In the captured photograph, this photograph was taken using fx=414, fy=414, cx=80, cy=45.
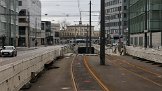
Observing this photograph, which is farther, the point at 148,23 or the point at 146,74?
the point at 148,23

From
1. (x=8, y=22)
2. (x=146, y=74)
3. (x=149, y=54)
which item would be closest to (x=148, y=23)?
(x=8, y=22)

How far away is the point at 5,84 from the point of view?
14.6 m

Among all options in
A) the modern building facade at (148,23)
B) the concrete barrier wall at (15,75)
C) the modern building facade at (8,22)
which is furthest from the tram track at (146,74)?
the modern building facade at (8,22)

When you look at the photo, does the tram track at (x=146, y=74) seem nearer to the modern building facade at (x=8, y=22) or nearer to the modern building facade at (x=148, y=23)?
the modern building facade at (x=148, y=23)

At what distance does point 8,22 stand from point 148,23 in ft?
118

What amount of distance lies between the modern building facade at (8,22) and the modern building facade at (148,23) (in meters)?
28.0

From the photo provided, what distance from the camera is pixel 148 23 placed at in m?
80.4

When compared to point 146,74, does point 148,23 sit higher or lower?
higher

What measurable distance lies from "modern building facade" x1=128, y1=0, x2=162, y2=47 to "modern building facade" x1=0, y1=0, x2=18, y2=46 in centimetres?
2799

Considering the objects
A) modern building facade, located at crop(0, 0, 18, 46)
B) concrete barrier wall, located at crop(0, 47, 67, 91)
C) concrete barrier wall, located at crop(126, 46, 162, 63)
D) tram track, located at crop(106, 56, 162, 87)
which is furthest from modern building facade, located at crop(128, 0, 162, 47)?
concrete barrier wall, located at crop(0, 47, 67, 91)

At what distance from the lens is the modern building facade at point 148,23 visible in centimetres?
7019

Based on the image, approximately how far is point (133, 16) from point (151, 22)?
24481 millimetres

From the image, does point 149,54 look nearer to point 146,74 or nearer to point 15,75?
point 146,74

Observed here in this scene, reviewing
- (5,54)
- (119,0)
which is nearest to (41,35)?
(119,0)
